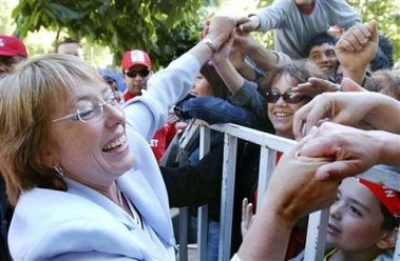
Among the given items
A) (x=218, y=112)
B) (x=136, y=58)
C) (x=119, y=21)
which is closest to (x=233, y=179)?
(x=218, y=112)

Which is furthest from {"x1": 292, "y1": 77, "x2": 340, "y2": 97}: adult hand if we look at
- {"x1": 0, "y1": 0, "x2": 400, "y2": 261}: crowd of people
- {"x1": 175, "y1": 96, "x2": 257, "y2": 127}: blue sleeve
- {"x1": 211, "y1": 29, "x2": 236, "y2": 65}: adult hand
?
{"x1": 211, "y1": 29, "x2": 236, "y2": 65}: adult hand

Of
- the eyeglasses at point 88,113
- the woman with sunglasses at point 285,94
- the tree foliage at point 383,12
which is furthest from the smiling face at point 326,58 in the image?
the tree foliage at point 383,12

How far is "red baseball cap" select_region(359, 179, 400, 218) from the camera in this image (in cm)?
114

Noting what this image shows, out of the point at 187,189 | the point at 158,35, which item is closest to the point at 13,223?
the point at 187,189

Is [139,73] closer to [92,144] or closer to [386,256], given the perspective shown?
[92,144]

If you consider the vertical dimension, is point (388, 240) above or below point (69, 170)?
below

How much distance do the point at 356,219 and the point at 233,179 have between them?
1.80 feet

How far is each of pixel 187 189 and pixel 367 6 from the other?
487 cm

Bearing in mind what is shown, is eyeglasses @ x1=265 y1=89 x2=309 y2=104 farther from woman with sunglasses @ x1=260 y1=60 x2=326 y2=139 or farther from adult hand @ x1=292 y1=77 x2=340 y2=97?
adult hand @ x1=292 y1=77 x2=340 y2=97

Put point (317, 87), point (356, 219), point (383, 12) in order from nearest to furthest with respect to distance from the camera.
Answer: point (356, 219)
point (317, 87)
point (383, 12)

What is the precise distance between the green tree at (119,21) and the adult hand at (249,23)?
1147 mm

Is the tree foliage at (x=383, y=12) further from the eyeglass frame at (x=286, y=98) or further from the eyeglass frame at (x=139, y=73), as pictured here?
the eyeglass frame at (x=286, y=98)

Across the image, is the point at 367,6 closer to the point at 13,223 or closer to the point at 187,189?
the point at 187,189

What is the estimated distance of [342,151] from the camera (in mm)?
779
